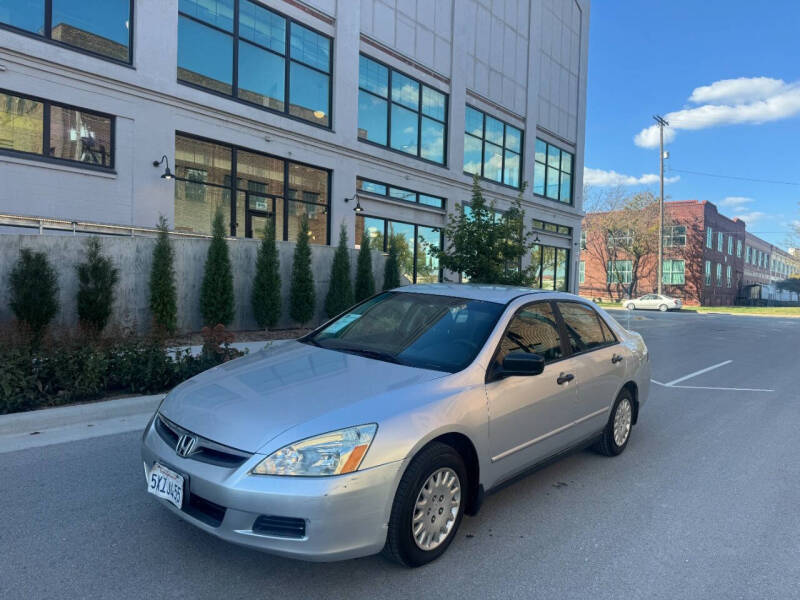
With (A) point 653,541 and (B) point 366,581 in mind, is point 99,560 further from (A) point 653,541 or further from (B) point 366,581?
(A) point 653,541

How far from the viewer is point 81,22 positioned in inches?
443

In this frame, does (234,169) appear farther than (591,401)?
Yes

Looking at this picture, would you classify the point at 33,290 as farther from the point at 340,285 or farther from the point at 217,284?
the point at 340,285

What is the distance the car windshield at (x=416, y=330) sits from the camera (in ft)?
12.0

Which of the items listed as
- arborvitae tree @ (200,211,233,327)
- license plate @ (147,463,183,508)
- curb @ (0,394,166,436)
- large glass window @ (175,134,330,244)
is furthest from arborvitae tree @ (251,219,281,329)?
license plate @ (147,463,183,508)

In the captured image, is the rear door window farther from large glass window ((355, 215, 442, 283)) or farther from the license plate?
large glass window ((355, 215, 442, 283))

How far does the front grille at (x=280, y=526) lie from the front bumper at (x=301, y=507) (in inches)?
0.7

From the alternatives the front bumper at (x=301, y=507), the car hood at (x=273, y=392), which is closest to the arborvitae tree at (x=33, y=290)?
the car hood at (x=273, y=392)

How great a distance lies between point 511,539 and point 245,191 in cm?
1251

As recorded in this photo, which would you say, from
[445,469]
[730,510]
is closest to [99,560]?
[445,469]

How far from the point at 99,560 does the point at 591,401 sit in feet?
11.9

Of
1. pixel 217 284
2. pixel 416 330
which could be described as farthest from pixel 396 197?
pixel 416 330

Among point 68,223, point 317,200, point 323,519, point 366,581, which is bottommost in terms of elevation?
point 366,581

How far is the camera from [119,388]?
6.40 m
